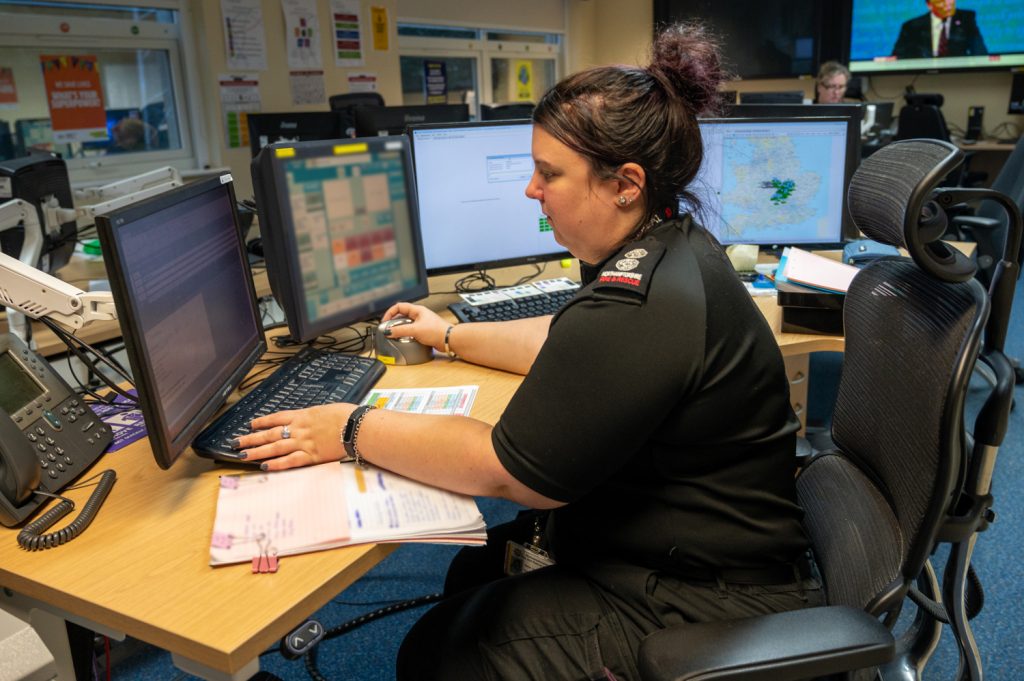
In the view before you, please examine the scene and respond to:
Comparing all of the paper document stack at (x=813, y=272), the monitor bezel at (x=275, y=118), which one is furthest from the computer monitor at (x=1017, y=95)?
the monitor bezel at (x=275, y=118)

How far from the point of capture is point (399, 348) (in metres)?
1.58

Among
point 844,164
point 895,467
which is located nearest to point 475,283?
point 844,164

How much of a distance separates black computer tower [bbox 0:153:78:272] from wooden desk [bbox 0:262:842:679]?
1.10 metres

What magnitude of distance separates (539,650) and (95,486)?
25.7 inches

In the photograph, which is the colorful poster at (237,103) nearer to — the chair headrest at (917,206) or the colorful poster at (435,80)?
the colorful poster at (435,80)

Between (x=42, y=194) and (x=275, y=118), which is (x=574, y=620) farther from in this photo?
(x=275, y=118)

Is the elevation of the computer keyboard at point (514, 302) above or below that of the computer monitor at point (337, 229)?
below

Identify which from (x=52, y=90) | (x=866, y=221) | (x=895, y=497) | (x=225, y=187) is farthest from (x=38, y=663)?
(x=52, y=90)

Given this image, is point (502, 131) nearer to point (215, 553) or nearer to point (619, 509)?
point (619, 509)

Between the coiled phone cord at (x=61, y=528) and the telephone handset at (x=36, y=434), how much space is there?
33 mm

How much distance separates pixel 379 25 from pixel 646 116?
4897mm

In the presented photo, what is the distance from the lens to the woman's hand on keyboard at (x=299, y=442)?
114cm

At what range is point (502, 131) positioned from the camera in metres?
1.98

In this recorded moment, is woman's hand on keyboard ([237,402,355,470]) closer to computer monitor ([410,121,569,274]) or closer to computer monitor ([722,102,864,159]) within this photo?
computer monitor ([410,121,569,274])
